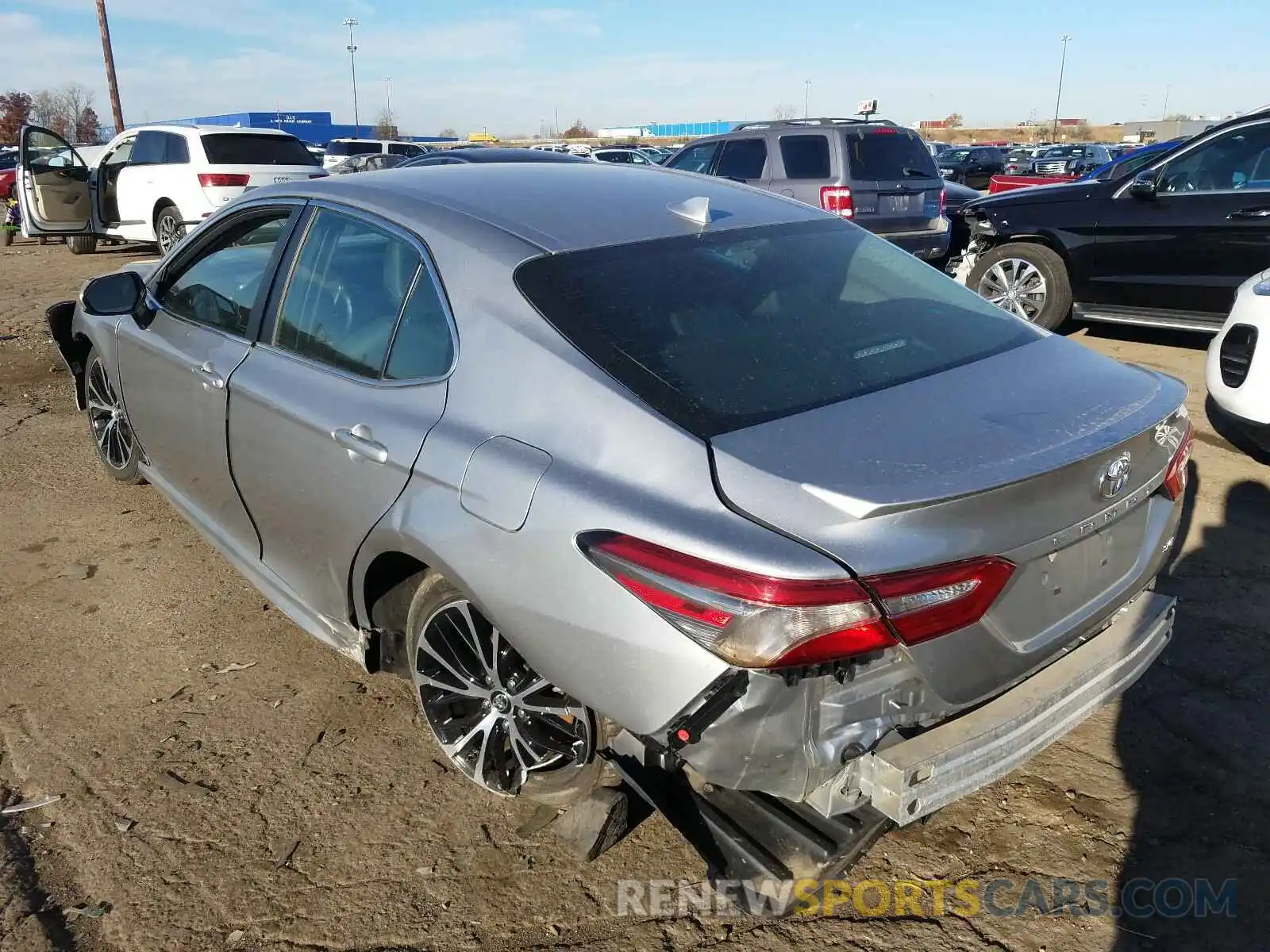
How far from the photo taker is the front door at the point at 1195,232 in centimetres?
693

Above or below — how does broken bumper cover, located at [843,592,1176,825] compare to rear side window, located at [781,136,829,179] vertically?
below

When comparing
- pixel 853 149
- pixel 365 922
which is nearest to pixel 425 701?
pixel 365 922

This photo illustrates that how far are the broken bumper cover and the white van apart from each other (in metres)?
27.4

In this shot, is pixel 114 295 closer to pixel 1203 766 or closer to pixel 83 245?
pixel 1203 766

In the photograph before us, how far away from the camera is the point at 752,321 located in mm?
2609

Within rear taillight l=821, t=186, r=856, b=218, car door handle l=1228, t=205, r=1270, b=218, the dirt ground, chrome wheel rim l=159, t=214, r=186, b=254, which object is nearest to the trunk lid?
the dirt ground

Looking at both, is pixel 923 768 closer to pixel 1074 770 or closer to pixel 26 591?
pixel 1074 770

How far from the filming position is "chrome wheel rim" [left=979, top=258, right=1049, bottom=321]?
26.7 ft

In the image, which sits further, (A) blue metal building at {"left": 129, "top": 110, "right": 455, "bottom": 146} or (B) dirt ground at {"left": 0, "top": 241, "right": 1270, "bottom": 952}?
(A) blue metal building at {"left": 129, "top": 110, "right": 455, "bottom": 146}

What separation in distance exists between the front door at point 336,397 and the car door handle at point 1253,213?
254 inches

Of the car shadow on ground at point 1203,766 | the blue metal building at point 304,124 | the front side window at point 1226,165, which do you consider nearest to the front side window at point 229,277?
the car shadow on ground at point 1203,766

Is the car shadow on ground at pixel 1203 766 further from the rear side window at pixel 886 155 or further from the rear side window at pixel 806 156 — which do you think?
the rear side window at pixel 806 156

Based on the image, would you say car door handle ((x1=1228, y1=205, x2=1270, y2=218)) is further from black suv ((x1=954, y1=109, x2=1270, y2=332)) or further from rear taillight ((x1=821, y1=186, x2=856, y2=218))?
rear taillight ((x1=821, y1=186, x2=856, y2=218))

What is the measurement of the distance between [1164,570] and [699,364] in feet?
4.97
